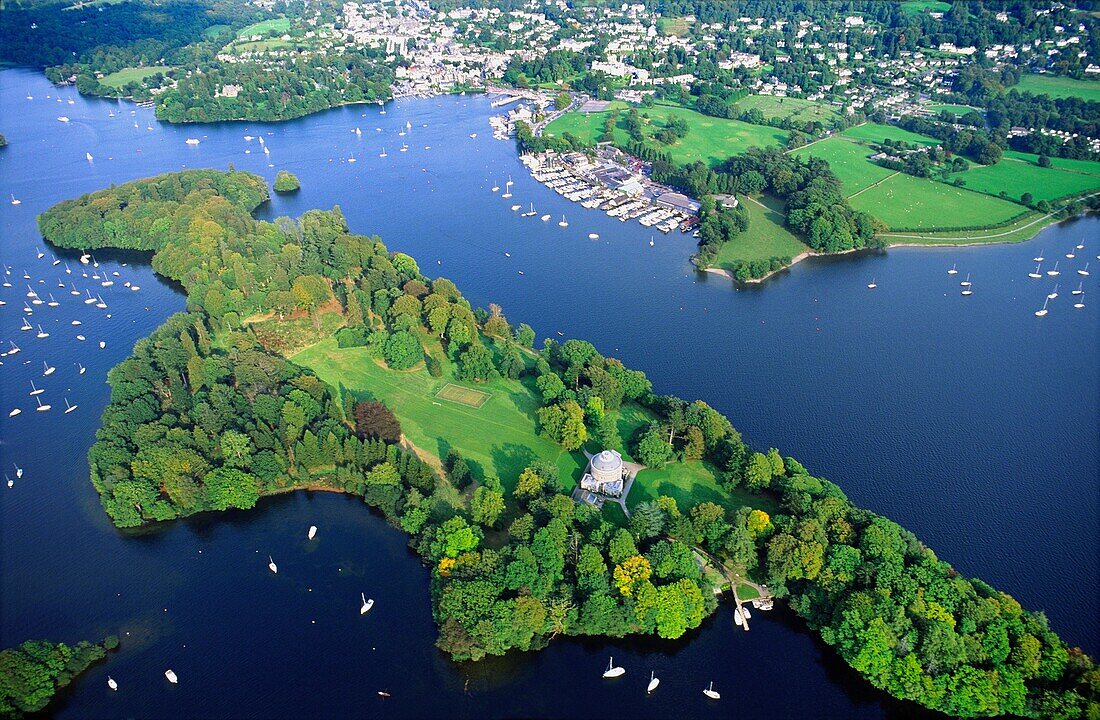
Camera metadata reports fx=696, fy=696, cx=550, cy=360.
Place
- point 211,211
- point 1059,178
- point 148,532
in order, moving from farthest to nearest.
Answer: point 1059,178 < point 211,211 < point 148,532

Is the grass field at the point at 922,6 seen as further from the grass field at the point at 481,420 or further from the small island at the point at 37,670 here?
the small island at the point at 37,670

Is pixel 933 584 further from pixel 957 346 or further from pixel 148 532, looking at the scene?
pixel 148 532

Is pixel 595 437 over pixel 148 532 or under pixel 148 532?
over

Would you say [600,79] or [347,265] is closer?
[347,265]

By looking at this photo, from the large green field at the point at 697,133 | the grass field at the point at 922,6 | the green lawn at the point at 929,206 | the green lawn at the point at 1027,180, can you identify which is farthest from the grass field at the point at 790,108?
the grass field at the point at 922,6

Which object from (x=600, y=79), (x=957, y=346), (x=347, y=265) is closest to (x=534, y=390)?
(x=347, y=265)

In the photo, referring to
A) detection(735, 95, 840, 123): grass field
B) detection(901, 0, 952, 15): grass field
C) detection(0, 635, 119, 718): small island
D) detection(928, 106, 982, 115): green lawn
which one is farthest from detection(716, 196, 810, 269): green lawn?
detection(901, 0, 952, 15): grass field

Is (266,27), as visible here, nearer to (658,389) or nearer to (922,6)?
(922,6)
